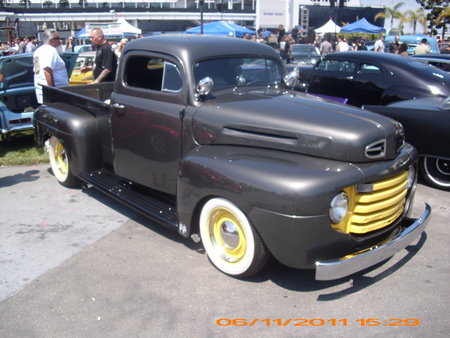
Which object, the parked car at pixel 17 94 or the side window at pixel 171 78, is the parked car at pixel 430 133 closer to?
the side window at pixel 171 78

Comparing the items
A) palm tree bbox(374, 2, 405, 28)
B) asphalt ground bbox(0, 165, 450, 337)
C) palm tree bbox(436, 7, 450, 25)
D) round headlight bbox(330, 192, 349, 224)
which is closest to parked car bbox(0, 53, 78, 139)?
asphalt ground bbox(0, 165, 450, 337)

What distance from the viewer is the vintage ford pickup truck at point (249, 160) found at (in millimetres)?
3076

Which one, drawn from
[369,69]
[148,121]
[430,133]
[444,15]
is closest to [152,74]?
[148,121]

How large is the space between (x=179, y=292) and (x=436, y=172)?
3.88 m

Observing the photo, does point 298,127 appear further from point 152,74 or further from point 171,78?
point 152,74

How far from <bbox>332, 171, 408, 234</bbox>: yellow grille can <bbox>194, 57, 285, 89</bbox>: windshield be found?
1.66 m

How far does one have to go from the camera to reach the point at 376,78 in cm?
762

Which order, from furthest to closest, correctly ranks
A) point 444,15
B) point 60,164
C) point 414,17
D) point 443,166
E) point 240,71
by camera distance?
point 414,17 → point 444,15 → point 60,164 → point 443,166 → point 240,71

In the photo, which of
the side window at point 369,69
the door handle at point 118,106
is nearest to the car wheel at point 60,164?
the door handle at point 118,106

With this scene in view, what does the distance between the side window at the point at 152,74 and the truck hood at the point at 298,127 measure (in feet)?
1.55

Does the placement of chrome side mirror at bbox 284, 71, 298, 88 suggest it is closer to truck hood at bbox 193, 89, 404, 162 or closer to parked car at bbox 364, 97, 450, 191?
truck hood at bbox 193, 89, 404, 162

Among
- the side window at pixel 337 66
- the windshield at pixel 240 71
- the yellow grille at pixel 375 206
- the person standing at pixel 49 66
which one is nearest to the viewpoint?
the yellow grille at pixel 375 206

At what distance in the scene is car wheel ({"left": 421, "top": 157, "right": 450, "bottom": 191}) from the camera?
564cm

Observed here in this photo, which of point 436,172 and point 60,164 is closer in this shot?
point 436,172
